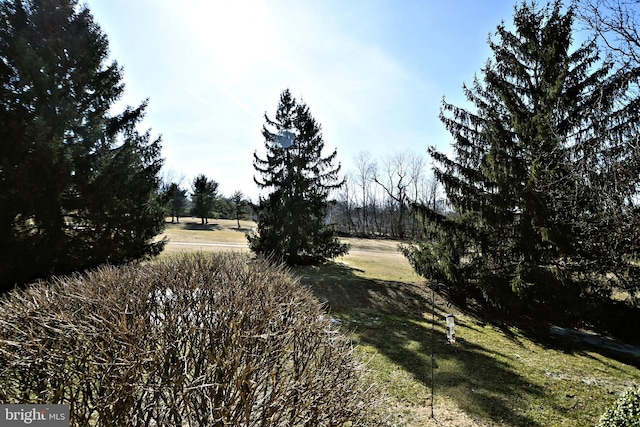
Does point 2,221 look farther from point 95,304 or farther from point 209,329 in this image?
point 209,329

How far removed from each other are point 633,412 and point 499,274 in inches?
266

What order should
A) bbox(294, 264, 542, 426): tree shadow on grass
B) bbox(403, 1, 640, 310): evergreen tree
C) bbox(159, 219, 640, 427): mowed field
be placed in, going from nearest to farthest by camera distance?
bbox(159, 219, 640, 427): mowed field, bbox(294, 264, 542, 426): tree shadow on grass, bbox(403, 1, 640, 310): evergreen tree

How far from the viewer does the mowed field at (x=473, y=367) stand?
4.58m

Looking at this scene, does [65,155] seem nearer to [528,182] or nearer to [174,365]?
[174,365]

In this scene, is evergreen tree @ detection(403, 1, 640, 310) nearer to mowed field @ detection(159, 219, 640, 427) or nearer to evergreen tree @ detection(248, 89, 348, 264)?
mowed field @ detection(159, 219, 640, 427)

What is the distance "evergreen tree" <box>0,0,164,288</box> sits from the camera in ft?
26.5

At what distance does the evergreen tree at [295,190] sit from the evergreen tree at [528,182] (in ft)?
20.4

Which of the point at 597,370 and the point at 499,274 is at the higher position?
the point at 499,274

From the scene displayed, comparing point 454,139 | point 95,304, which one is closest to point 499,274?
point 454,139

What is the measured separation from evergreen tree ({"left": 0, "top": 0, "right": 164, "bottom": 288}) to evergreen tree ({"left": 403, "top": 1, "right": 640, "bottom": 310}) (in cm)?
1084

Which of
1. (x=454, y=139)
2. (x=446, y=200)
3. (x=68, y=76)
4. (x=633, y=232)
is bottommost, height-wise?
(x=633, y=232)

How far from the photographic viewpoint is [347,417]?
86.7 inches

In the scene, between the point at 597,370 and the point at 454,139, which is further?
the point at 454,139

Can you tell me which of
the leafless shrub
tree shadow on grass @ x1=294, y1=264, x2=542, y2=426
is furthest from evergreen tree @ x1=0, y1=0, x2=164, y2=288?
tree shadow on grass @ x1=294, y1=264, x2=542, y2=426
